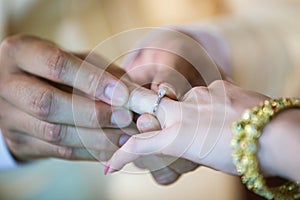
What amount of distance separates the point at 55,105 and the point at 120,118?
7cm

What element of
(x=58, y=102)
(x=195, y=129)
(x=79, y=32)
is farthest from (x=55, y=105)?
(x=79, y=32)

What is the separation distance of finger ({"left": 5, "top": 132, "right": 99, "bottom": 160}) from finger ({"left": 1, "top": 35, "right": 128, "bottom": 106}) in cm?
6

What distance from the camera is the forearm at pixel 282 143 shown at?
1.12 ft

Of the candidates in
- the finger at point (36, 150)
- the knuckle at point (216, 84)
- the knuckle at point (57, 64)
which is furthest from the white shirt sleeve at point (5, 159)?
the knuckle at point (216, 84)

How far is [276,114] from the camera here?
344 millimetres

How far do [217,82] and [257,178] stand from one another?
0.08 metres

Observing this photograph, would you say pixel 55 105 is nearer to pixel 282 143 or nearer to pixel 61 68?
pixel 61 68

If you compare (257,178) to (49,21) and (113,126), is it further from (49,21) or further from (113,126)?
(49,21)

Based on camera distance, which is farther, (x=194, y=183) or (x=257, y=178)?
(x=194, y=183)

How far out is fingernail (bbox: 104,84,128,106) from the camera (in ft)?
1.25

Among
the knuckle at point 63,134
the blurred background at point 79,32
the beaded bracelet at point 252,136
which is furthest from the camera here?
the blurred background at point 79,32

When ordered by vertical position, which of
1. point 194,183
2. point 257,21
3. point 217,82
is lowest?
point 194,183

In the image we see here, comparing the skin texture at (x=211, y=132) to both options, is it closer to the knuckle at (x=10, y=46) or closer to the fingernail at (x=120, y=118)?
the fingernail at (x=120, y=118)

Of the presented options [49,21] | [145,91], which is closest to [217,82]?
[145,91]
